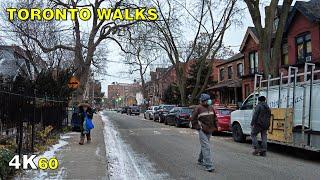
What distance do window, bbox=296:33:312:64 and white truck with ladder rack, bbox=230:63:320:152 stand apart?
1665 cm

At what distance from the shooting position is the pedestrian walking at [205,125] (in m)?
10.2

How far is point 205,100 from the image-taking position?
10.5 metres

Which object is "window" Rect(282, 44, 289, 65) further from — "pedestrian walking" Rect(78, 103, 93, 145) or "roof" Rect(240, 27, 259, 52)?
"pedestrian walking" Rect(78, 103, 93, 145)

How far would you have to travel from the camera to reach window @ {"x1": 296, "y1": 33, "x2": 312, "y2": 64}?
3081 cm

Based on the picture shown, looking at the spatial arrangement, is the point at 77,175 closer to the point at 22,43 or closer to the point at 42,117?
the point at 42,117

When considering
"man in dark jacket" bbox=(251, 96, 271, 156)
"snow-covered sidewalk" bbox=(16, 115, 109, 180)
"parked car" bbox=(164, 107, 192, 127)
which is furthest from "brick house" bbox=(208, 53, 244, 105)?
"snow-covered sidewalk" bbox=(16, 115, 109, 180)

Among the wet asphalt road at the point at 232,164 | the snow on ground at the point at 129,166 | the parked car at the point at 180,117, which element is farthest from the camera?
the parked car at the point at 180,117

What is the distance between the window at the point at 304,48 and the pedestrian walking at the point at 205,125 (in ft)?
72.5

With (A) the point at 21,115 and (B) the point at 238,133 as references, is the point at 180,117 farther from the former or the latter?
(A) the point at 21,115

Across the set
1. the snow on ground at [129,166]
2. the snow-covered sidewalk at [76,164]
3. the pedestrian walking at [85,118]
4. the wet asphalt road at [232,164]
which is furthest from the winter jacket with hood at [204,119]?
the pedestrian walking at [85,118]

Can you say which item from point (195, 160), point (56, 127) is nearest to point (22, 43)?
point (56, 127)

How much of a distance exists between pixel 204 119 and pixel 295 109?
4.02 m

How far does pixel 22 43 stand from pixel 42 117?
21.4 metres

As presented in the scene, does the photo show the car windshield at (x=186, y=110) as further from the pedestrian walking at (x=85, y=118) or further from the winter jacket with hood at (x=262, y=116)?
the winter jacket with hood at (x=262, y=116)
